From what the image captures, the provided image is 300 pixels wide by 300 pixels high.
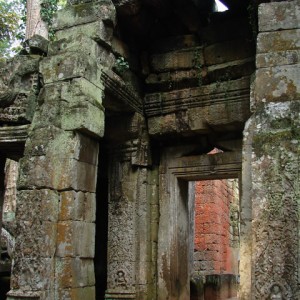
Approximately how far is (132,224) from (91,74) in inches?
103

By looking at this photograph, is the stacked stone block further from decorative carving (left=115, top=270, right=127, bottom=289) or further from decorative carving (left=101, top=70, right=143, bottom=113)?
decorative carving (left=101, top=70, right=143, bottom=113)

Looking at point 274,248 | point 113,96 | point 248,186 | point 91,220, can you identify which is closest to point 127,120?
point 113,96

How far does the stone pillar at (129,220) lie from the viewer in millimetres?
7309

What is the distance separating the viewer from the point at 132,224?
7.42 meters

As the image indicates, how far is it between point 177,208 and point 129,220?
879mm

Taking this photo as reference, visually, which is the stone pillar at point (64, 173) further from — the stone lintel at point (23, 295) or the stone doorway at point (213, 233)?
the stone doorway at point (213, 233)

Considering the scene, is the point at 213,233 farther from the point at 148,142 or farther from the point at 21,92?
the point at 21,92

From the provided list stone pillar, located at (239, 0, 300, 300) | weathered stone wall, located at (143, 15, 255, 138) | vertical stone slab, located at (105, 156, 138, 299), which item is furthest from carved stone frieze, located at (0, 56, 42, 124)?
stone pillar, located at (239, 0, 300, 300)

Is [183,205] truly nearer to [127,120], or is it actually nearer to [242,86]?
[127,120]

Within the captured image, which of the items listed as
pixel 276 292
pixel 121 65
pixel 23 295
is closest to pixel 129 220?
pixel 121 65

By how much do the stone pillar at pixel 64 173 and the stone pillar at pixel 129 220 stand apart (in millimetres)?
1598

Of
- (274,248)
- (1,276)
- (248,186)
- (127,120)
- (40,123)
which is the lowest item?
(1,276)

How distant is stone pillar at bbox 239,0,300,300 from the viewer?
12.6 ft

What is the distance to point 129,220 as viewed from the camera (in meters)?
7.43
